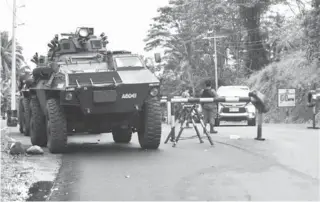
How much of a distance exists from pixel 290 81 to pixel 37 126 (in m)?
19.4

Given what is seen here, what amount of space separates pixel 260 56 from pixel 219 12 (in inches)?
405

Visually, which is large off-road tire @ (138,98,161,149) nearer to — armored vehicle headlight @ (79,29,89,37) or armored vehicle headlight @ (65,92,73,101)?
armored vehicle headlight @ (65,92,73,101)

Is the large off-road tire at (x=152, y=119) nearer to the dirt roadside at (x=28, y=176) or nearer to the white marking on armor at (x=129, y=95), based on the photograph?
the white marking on armor at (x=129, y=95)

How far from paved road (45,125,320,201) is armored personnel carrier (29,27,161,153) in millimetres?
541

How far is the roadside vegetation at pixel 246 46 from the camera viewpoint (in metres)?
29.0

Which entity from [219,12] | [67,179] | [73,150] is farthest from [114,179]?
[219,12]

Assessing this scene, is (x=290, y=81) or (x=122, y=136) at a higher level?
(x=290, y=81)

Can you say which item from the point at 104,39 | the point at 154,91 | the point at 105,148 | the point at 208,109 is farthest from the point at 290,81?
the point at 154,91

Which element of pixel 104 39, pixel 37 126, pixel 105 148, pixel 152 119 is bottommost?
pixel 105 148

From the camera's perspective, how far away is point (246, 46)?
39625 mm

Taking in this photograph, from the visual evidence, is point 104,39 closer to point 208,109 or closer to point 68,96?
point 208,109

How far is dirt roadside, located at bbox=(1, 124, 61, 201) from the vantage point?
7.31m

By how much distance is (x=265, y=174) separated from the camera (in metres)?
8.85

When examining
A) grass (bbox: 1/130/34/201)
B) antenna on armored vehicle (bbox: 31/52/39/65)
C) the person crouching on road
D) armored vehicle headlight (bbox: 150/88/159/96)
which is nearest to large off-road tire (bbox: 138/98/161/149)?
armored vehicle headlight (bbox: 150/88/159/96)
